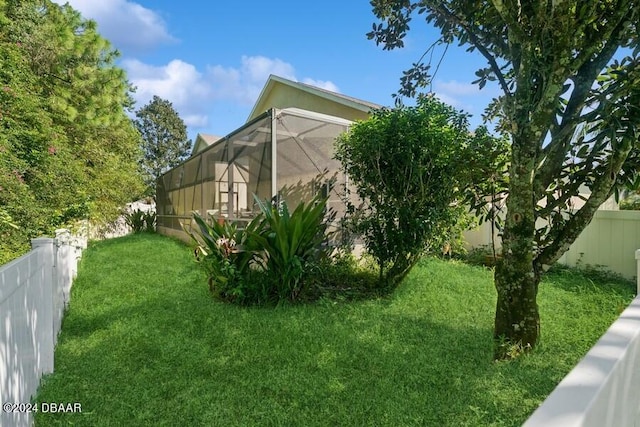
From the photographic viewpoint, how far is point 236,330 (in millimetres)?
3402

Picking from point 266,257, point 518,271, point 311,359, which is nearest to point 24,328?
point 311,359

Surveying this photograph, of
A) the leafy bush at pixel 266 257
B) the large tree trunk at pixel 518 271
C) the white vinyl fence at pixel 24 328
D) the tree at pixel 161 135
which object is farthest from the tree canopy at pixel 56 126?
the tree at pixel 161 135

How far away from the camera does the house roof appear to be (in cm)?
841

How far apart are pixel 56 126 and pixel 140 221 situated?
7.41 meters

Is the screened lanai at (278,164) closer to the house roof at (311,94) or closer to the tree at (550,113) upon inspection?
the house roof at (311,94)

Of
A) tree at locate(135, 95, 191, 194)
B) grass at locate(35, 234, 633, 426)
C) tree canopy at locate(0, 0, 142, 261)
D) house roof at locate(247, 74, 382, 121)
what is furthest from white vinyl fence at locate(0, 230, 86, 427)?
tree at locate(135, 95, 191, 194)

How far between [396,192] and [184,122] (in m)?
27.7

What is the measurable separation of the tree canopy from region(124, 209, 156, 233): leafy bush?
1.82m

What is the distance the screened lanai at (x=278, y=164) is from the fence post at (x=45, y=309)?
291 cm

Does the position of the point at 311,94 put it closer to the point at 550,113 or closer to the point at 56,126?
the point at 56,126

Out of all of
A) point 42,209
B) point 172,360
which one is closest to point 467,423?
point 172,360

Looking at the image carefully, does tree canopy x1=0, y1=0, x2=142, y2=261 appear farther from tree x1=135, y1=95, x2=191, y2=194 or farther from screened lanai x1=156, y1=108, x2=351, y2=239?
tree x1=135, y1=95, x2=191, y2=194

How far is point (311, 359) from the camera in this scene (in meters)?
2.79

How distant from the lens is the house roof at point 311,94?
8.41 m
